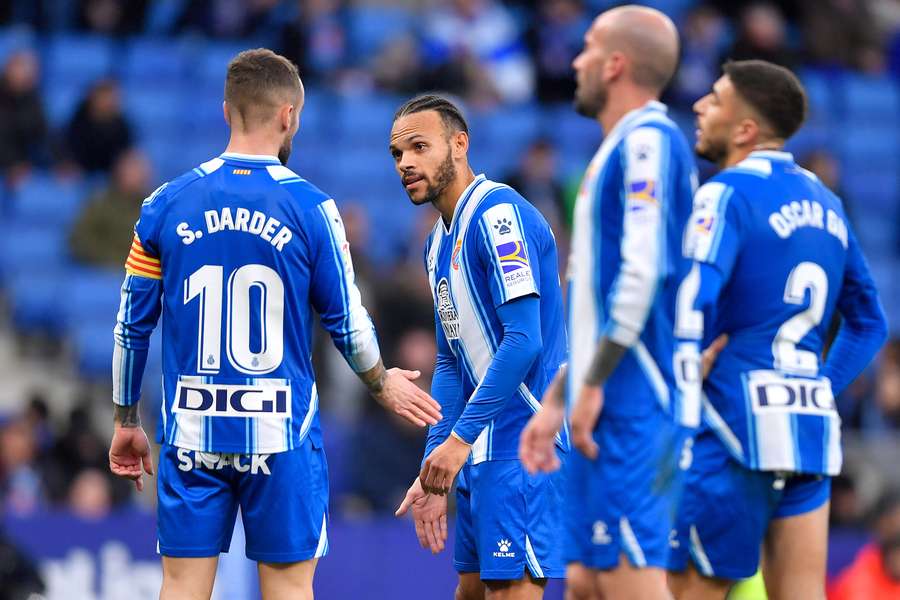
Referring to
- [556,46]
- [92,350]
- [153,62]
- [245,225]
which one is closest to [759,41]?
[556,46]

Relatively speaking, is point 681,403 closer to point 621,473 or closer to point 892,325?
point 621,473

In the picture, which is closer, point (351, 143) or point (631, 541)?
point (631, 541)

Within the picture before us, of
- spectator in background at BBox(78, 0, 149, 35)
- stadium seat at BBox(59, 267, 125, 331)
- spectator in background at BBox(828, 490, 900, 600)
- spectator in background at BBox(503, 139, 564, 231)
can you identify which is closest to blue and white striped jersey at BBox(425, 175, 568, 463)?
spectator in background at BBox(828, 490, 900, 600)

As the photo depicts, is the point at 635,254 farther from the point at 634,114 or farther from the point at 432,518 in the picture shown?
the point at 432,518

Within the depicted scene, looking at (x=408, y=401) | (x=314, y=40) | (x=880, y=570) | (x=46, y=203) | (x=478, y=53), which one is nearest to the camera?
(x=408, y=401)

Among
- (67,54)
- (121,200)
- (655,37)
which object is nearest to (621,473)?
(655,37)

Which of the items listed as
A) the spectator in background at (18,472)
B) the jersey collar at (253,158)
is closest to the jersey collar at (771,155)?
the jersey collar at (253,158)

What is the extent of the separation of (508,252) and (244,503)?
4.76 ft

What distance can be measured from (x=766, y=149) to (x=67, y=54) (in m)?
10.5

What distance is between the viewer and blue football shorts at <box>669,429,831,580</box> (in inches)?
217

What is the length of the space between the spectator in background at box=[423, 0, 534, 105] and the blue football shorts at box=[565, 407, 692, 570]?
1065 centimetres

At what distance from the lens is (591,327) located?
16.0ft

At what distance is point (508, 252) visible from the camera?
585 cm

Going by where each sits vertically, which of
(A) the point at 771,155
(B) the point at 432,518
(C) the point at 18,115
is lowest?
(B) the point at 432,518
